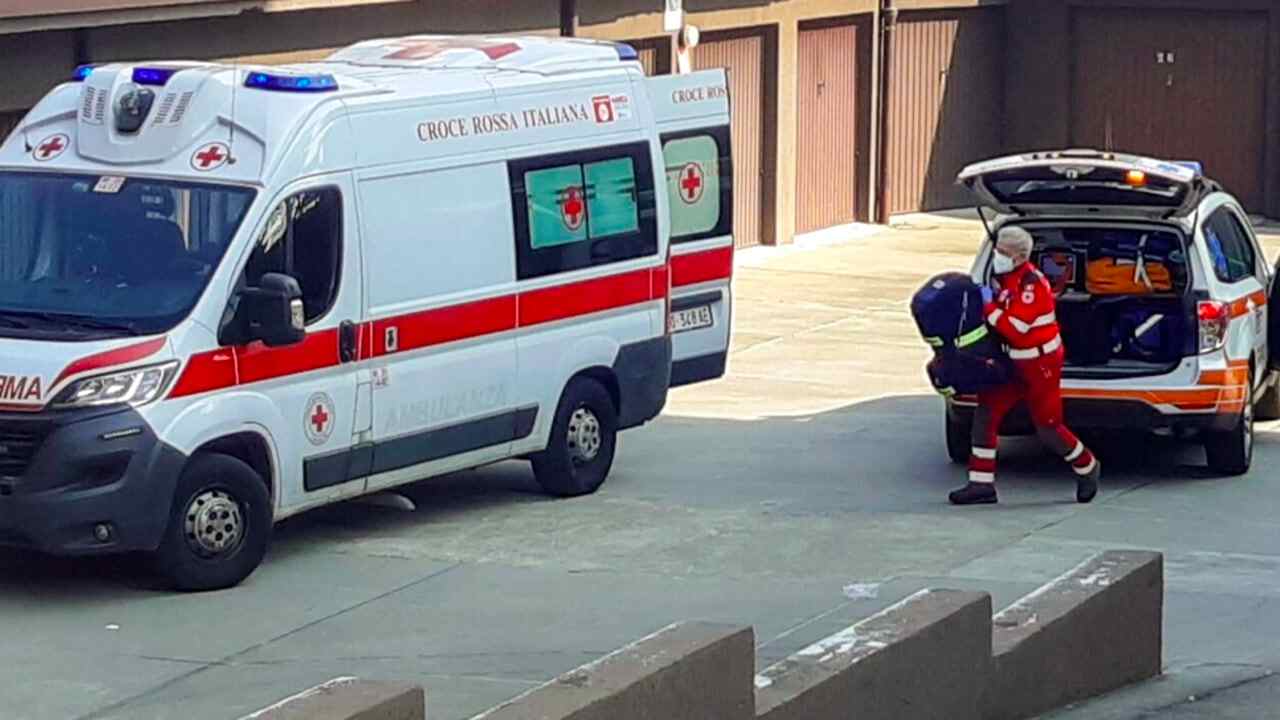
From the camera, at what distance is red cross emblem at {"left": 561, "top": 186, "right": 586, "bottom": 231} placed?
13.3 meters

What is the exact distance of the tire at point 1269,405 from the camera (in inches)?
675

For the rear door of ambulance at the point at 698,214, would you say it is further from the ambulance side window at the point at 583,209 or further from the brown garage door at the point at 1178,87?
the brown garage door at the point at 1178,87

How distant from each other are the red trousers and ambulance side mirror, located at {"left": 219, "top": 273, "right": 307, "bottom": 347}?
14.2 ft

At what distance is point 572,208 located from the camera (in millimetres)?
13375

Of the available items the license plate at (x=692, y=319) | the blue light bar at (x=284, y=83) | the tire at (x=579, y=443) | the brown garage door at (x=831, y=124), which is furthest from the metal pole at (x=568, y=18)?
the blue light bar at (x=284, y=83)

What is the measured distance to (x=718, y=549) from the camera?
12.4m

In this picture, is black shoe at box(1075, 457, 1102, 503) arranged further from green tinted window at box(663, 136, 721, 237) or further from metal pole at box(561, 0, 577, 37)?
metal pole at box(561, 0, 577, 37)

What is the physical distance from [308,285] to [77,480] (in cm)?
159

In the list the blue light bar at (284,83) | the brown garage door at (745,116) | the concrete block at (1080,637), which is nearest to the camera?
the concrete block at (1080,637)

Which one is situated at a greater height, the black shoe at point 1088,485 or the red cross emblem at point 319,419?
the red cross emblem at point 319,419

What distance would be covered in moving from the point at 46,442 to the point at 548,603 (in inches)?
A: 91.2

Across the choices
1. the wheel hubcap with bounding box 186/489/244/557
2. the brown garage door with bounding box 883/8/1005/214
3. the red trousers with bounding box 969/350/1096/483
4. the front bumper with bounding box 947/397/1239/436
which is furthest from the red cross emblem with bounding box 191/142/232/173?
the brown garage door with bounding box 883/8/1005/214

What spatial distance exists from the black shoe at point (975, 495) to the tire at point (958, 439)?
989 millimetres

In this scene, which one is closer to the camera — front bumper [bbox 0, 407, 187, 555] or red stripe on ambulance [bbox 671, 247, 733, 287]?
front bumper [bbox 0, 407, 187, 555]
